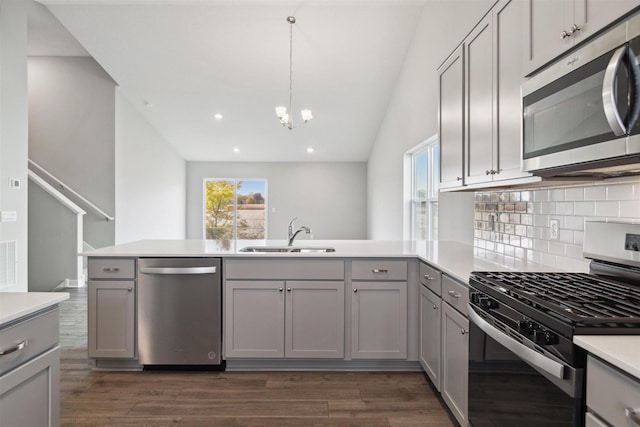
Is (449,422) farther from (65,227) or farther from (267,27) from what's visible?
(65,227)

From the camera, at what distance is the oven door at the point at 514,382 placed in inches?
40.6

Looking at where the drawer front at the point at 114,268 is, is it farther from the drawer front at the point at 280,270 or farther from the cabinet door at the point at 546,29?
the cabinet door at the point at 546,29

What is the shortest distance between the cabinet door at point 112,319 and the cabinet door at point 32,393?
52.3 inches

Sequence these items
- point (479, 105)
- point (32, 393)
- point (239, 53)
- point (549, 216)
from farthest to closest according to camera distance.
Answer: point (239, 53) → point (479, 105) → point (549, 216) → point (32, 393)

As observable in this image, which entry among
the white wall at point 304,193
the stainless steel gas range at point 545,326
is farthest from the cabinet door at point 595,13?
the white wall at point 304,193

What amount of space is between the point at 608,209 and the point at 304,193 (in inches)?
327

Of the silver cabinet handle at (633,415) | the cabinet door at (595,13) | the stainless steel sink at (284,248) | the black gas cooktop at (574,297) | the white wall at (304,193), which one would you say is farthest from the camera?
the white wall at (304,193)

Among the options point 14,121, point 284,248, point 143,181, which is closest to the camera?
point 284,248

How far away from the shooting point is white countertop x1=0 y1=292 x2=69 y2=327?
3.99ft

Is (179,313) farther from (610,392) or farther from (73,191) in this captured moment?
(73,191)

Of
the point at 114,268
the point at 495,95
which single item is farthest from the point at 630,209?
the point at 114,268

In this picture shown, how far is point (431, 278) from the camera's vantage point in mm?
2424

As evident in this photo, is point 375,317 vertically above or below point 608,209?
below

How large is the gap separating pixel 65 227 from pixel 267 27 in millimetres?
4266
